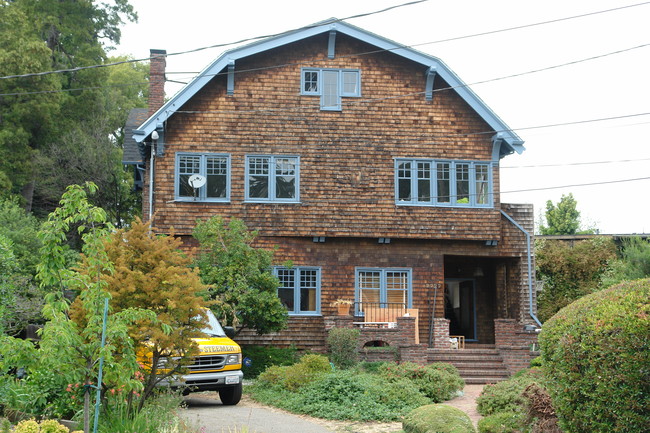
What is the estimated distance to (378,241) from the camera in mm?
22297

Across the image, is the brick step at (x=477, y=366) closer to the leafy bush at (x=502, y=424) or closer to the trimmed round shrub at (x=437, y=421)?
the leafy bush at (x=502, y=424)

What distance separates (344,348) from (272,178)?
5726 mm

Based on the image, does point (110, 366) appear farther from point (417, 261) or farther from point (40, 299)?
point (417, 261)

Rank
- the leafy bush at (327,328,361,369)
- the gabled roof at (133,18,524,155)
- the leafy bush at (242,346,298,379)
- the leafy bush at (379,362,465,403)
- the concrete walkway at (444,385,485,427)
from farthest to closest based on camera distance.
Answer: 1. the gabled roof at (133,18,524,155)
2. the leafy bush at (242,346,298,379)
3. the leafy bush at (327,328,361,369)
4. the leafy bush at (379,362,465,403)
5. the concrete walkway at (444,385,485,427)

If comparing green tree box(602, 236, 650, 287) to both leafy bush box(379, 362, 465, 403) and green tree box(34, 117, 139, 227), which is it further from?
green tree box(34, 117, 139, 227)

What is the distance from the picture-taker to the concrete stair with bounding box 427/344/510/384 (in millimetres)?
19125

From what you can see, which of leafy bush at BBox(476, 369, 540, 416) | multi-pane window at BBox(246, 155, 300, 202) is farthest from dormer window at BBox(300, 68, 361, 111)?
leafy bush at BBox(476, 369, 540, 416)

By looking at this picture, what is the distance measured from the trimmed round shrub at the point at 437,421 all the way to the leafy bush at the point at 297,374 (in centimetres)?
469

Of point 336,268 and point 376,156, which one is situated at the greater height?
point 376,156

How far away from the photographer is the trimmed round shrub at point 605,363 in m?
6.84

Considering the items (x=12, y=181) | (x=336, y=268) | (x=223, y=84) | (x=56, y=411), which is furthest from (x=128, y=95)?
(x=56, y=411)

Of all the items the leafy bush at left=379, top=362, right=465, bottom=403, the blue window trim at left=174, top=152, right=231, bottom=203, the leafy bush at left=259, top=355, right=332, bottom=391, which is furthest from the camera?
the blue window trim at left=174, top=152, right=231, bottom=203

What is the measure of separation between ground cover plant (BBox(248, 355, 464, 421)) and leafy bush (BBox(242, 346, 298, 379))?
3251 mm

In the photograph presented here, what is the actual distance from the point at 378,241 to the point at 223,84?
258 inches
